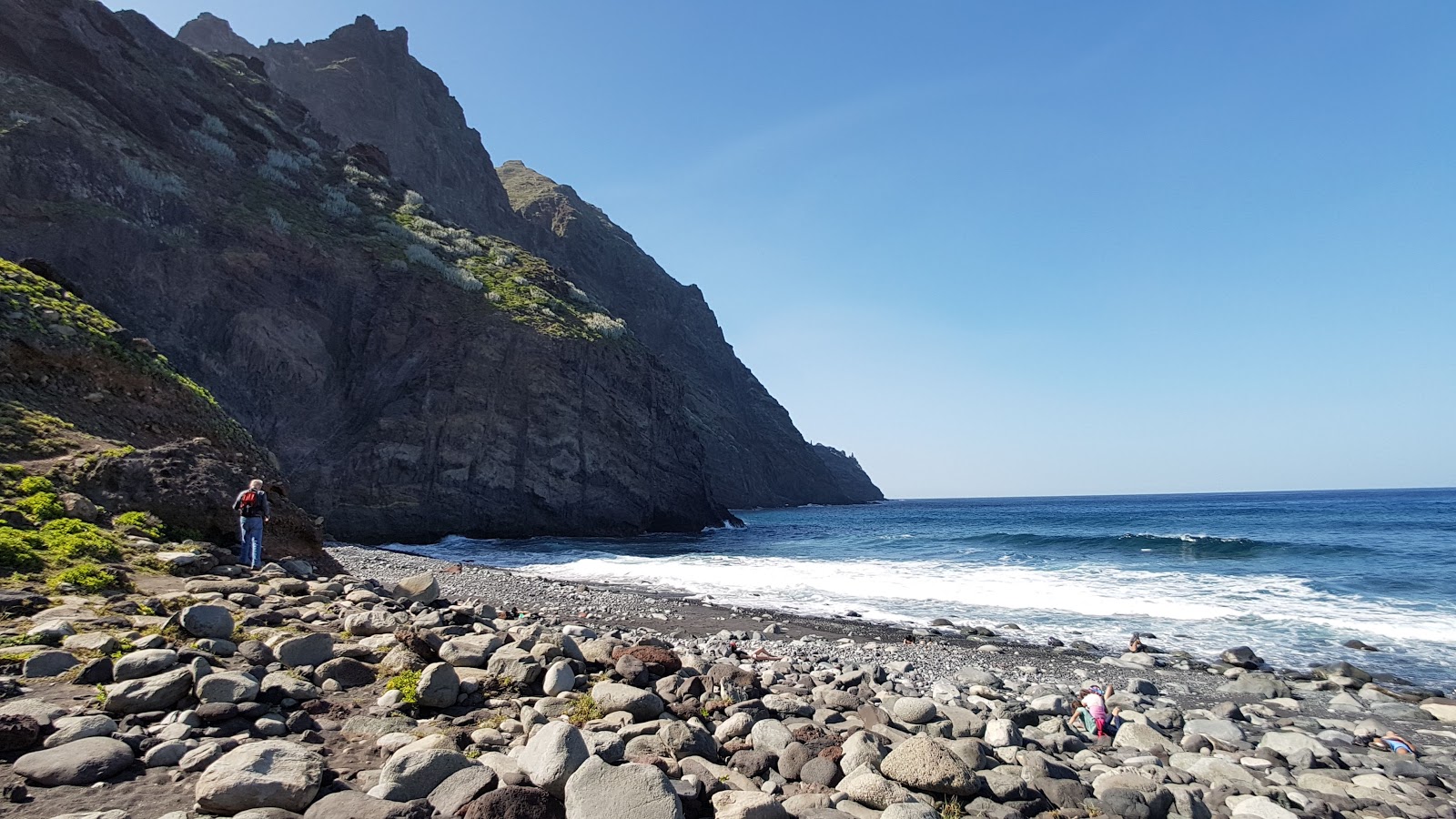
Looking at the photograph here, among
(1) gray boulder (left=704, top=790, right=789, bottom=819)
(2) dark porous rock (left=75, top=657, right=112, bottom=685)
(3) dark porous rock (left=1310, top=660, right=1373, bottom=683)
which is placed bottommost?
(3) dark porous rock (left=1310, top=660, right=1373, bottom=683)

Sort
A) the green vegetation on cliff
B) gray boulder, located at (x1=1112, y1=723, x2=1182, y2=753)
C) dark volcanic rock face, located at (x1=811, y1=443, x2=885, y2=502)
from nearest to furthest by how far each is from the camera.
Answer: gray boulder, located at (x1=1112, y1=723, x2=1182, y2=753) → the green vegetation on cliff → dark volcanic rock face, located at (x1=811, y1=443, x2=885, y2=502)

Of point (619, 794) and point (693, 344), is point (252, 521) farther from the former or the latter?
point (693, 344)

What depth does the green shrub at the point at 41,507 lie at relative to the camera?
7750 millimetres

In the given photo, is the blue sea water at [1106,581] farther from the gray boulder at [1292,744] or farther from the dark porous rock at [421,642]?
the dark porous rock at [421,642]

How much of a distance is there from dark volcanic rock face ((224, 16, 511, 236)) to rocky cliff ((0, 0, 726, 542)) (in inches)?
1109

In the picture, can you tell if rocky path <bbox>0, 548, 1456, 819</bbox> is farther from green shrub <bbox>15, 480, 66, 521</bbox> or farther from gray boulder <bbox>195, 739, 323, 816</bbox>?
green shrub <bbox>15, 480, 66, 521</bbox>

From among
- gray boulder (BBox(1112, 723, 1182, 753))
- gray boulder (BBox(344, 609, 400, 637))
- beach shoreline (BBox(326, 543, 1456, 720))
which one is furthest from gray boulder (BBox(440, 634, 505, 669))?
gray boulder (BBox(1112, 723, 1182, 753))

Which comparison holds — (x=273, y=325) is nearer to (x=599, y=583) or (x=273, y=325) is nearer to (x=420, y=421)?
(x=420, y=421)

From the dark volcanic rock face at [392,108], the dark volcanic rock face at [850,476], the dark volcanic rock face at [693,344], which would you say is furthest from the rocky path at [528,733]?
the dark volcanic rock face at [850,476]

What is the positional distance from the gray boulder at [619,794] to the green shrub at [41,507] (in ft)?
27.5

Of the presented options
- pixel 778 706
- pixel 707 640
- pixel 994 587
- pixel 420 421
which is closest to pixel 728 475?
pixel 420 421

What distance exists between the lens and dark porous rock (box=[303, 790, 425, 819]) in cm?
308

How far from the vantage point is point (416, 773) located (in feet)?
11.7

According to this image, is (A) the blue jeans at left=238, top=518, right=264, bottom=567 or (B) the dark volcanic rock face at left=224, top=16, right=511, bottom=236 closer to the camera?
(A) the blue jeans at left=238, top=518, right=264, bottom=567
